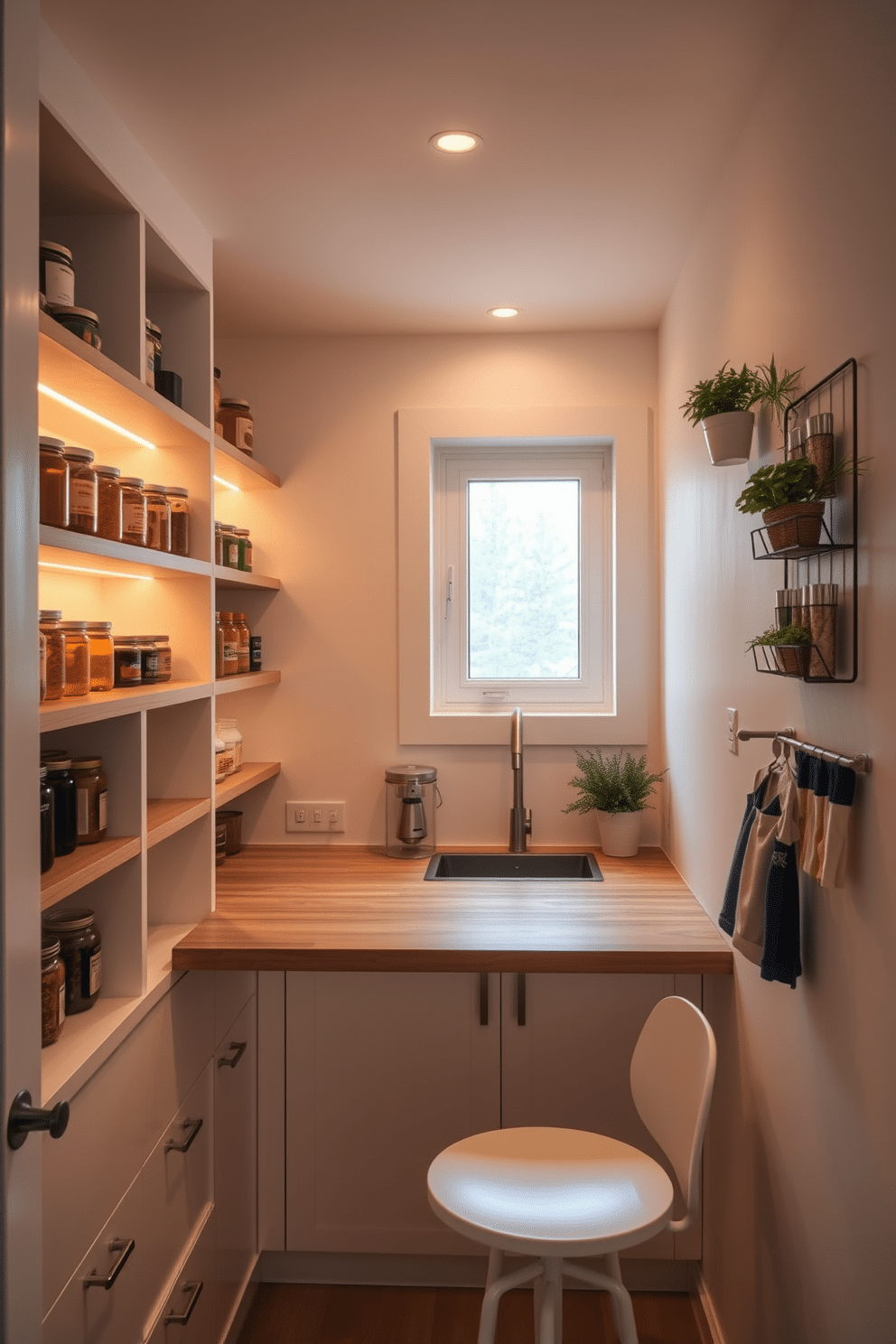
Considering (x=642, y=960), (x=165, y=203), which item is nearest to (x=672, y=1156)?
(x=642, y=960)

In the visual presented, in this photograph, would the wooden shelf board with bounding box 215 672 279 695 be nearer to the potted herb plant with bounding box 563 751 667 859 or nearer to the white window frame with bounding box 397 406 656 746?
the white window frame with bounding box 397 406 656 746

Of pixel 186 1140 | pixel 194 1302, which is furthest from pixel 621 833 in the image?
pixel 194 1302

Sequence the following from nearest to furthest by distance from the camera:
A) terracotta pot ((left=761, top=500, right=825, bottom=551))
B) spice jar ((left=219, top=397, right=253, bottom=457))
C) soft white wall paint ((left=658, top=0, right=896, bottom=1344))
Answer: soft white wall paint ((left=658, top=0, right=896, bottom=1344)) < terracotta pot ((left=761, top=500, right=825, bottom=551)) < spice jar ((left=219, top=397, right=253, bottom=457))

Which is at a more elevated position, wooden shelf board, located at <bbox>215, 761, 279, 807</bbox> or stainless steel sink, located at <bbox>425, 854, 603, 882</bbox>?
wooden shelf board, located at <bbox>215, 761, 279, 807</bbox>

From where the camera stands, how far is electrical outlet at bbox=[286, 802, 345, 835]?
10.1ft

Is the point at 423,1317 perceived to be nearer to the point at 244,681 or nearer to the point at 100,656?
the point at 244,681

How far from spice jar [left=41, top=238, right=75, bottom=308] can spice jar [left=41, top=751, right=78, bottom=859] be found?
738mm

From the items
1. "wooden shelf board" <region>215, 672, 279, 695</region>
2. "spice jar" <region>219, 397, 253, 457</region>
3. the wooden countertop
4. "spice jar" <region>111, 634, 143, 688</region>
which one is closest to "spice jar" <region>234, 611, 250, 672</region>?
"wooden shelf board" <region>215, 672, 279, 695</region>

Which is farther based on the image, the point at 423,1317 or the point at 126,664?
the point at 423,1317

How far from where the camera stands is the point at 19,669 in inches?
37.7

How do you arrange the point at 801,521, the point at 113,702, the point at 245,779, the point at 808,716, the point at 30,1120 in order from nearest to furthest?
the point at 30,1120, the point at 801,521, the point at 808,716, the point at 113,702, the point at 245,779

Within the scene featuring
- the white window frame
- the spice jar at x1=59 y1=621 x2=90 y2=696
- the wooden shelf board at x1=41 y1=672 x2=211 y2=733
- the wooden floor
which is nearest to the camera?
the wooden shelf board at x1=41 y1=672 x2=211 y2=733

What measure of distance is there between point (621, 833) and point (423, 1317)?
1.31 m

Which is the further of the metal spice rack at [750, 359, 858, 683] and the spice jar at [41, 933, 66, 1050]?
the spice jar at [41, 933, 66, 1050]
